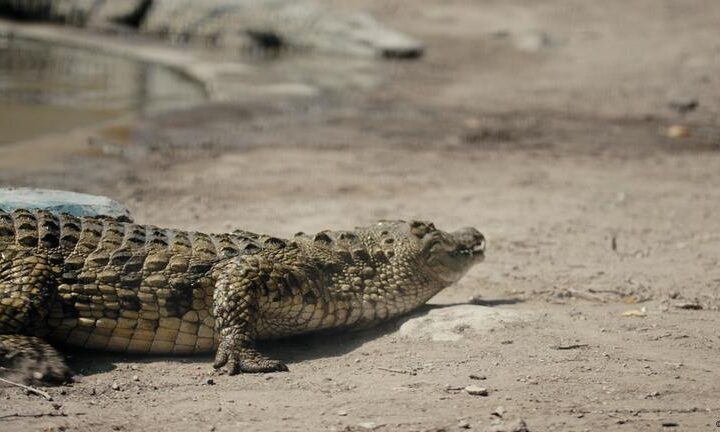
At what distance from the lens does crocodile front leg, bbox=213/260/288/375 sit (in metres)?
4.84

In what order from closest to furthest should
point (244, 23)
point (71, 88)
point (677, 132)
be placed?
point (677, 132) → point (71, 88) → point (244, 23)

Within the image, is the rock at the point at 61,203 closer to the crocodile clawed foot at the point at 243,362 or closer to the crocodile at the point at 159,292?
the crocodile at the point at 159,292

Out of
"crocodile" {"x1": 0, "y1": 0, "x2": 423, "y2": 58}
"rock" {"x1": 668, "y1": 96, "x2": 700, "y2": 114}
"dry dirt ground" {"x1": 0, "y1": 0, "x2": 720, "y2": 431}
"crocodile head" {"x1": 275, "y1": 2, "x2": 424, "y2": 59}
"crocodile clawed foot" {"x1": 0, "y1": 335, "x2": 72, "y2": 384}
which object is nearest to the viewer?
"dry dirt ground" {"x1": 0, "y1": 0, "x2": 720, "y2": 431}

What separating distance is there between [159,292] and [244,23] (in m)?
12.3

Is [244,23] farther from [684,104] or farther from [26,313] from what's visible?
[26,313]

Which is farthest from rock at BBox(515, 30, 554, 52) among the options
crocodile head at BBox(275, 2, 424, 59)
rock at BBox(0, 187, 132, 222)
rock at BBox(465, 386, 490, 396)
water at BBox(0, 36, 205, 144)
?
rock at BBox(465, 386, 490, 396)

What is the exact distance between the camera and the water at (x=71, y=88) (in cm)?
1105

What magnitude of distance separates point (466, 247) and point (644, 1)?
13466 mm

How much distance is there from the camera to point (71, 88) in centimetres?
1294

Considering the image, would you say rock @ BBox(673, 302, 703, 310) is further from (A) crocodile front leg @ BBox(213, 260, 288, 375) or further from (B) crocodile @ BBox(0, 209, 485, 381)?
(A) crocodile front leg @ BBox(213, 260, 288, 375)

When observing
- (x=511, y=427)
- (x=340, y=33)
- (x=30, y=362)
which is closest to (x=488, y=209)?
(x=511, y=427)

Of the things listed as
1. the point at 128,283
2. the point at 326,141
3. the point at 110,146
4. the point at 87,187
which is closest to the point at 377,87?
the point at 326,141

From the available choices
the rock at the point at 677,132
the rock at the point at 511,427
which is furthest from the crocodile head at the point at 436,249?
the rock at the point at 677,132

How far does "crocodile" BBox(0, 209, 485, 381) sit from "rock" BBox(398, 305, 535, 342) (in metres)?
0.21
